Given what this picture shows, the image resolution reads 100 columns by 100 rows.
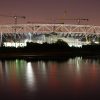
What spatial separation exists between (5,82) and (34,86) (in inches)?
92.8

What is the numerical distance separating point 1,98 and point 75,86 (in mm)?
4392

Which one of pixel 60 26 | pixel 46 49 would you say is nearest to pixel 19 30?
pixel 60 26

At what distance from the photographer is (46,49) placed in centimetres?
6650

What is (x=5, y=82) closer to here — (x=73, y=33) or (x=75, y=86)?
(x=75, y=86)

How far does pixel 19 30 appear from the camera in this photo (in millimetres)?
150125

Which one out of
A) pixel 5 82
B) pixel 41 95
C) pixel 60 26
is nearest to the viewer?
pixel 41 95

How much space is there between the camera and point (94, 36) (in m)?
157

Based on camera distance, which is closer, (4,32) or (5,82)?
(5,82)

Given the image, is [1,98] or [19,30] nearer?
[1,98]

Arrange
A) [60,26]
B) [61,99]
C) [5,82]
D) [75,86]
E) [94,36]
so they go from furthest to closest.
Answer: [94,36] < [60,26] < [5,82] < [75,86] < [61,99]

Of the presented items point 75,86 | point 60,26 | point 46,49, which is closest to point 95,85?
point 75,86

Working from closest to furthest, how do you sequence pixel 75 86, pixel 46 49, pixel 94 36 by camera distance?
1. pixel 75 86
2. pixel 46 49
3. pixel 94 36

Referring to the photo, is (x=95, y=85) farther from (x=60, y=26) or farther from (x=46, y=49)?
(x=60, y=26)

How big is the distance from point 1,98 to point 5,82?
17.1 ft
